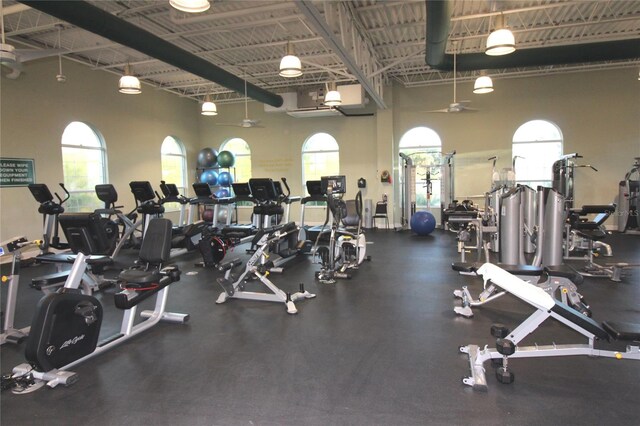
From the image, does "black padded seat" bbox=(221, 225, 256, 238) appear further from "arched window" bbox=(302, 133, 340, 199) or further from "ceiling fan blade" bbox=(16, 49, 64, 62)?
"arched window" bbox=(302, 133, 340, 199)

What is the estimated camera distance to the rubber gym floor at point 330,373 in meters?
2.27

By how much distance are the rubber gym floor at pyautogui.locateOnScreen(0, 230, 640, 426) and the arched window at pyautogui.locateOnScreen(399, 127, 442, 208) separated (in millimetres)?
6411

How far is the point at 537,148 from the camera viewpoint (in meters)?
9.80

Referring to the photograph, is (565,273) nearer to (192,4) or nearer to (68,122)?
(192,4)

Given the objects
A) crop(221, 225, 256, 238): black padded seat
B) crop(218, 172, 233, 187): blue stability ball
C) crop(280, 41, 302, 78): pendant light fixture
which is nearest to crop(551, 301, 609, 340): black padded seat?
crop(280, 41, 302, 78): pendant light fixture

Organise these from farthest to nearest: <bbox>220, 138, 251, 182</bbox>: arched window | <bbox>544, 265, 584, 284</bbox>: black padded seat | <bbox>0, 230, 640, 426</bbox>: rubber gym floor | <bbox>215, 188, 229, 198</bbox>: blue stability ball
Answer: <bbox>220, 138, 251, 182</bbox>: arched window, <bbox>215, 188, 229, 198</bbox>: blue stability ball, <bbox>544, 265, 584, 284</bbox>: black padded seat, <bbox>0, 230, 640, 426</bbox>: rubber gym floor

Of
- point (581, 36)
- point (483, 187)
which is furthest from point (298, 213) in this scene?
point (581, 36)

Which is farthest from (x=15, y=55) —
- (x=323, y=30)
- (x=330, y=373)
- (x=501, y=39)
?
(x=501, y=39)

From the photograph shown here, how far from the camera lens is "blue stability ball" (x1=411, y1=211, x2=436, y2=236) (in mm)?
8961

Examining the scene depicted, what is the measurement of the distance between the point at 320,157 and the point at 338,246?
19.9 ft

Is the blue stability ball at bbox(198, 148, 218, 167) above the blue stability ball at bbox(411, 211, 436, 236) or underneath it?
above

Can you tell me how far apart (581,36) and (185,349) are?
29.0ft

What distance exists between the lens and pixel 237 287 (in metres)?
4.52

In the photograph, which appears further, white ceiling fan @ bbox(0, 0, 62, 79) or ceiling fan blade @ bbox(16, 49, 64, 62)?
ceiling fan blade @ bbox(16, 49, 64, 62)
